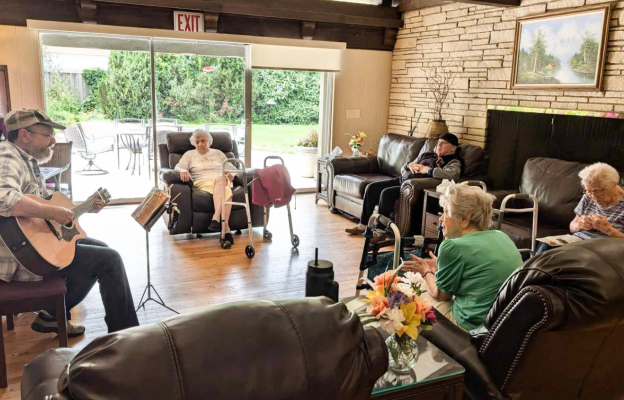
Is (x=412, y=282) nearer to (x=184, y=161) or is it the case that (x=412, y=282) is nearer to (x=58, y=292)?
(x=58, y=292)

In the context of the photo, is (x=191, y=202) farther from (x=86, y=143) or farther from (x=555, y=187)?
(x=555, y=187)

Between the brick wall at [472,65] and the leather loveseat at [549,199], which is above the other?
the brick wall at [472,65]

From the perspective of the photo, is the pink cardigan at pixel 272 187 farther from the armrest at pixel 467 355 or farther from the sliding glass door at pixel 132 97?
the armrest at pixel 467 355

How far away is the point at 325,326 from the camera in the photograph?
1.13 m

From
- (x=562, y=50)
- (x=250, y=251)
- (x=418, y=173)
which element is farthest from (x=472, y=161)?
(x=250, y=251)

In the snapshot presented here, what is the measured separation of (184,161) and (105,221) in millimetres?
1222

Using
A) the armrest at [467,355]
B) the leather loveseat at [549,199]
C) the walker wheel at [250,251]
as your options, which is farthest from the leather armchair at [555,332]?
the walker wheel at [250,251]

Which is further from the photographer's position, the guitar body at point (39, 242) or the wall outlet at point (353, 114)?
the wall outlet at point (353, 114)

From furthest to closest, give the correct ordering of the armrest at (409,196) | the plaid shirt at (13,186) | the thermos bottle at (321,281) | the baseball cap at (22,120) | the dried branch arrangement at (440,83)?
the dried branch arrangement at (440,83)
the armrest at (409,196)
the thermos bottle at (321,281)
the baseball cap at (22,120)
the plaid shirt at (13,186)

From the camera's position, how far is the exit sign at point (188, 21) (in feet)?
20.7

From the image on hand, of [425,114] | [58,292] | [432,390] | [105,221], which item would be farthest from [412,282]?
[425,114]

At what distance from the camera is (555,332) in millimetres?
1594

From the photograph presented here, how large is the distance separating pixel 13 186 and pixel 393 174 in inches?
178

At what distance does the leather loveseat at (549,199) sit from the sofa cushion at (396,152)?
1.53 metres
